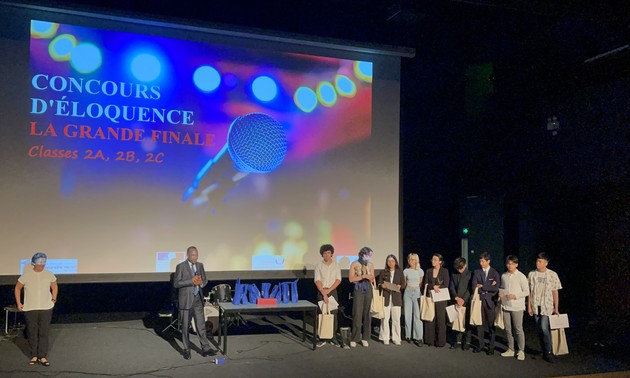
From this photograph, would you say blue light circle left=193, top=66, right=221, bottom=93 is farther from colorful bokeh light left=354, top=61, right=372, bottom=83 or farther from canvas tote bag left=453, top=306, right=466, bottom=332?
canvas tote bag left=453, top=306, right=466, bottom=332

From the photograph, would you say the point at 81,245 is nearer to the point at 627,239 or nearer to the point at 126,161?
the point at 126,161

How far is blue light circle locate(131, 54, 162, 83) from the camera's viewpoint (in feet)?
22.6

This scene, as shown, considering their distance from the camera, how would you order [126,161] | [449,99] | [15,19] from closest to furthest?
[15,19]
[126,161]
[449,99]

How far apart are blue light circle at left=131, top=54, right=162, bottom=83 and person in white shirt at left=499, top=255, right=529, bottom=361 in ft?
16.7

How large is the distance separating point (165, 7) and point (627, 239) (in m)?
7.72

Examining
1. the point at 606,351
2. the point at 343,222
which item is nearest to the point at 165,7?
the point at 343,222

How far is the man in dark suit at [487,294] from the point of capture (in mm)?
6832

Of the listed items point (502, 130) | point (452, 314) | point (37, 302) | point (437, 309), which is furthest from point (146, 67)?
point (502, 130)

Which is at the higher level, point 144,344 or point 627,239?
point 627,239

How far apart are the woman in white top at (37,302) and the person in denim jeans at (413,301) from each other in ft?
14.5

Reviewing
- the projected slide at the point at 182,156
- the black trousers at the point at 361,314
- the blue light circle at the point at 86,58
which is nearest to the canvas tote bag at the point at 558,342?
the black trousers at the point at 361,314

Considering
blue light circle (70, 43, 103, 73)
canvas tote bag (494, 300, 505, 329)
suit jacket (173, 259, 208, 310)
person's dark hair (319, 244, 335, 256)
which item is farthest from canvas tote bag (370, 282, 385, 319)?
blue light circle (70, 43, 103, 73)

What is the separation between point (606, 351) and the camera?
7.00 meters

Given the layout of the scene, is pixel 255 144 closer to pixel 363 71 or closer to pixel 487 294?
pixel 363 71
